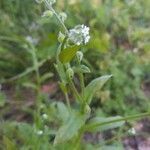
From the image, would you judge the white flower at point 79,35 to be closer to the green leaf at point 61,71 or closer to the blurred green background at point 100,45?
the green leaf at point 61,71

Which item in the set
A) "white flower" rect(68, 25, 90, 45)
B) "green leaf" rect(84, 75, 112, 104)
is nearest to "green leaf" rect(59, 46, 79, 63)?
"white flower" rect(68, 25, 90, 45)

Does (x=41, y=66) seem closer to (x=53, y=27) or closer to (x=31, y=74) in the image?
(x=31, y=74)

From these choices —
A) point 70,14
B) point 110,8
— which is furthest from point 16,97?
point 110,8

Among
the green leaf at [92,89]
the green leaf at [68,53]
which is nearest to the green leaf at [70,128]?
the green leaf at [92,89]

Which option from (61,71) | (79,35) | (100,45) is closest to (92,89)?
(61,71)

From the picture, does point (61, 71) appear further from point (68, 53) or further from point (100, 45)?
point (100, 45)
